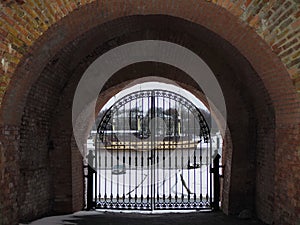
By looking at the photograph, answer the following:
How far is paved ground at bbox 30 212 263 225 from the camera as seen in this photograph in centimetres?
642

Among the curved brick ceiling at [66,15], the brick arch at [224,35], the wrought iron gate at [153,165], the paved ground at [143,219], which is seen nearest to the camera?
the curved brick ceiling at [66,15]

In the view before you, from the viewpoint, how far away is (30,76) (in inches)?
182

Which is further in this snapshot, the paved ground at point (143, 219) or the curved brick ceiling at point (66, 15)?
the paved ground at point (143, 219)

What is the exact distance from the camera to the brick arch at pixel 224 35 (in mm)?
4164

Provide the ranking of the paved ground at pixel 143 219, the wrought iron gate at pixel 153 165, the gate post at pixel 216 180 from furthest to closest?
the wrought iron gate at pixel 153 165 → the gate post at pixel 216 180 → the paved ground at pixel 143 219

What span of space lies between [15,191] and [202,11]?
345cm

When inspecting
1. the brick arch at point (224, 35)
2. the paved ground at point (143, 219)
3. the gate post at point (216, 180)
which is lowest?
the paved ground at point (143, 219)

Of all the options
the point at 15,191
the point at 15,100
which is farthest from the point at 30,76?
the point at 15,191

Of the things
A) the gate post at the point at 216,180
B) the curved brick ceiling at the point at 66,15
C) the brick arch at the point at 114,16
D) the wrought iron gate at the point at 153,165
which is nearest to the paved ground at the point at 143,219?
the gate post at the point at 216,180

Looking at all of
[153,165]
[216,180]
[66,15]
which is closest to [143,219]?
[216,180]

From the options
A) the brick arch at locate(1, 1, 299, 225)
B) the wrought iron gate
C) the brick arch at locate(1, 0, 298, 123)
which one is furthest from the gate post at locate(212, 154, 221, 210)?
the brick arch at locate(1, 0, 298, 123)

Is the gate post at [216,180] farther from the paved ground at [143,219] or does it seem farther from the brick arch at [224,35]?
the brick arch at [224,35]

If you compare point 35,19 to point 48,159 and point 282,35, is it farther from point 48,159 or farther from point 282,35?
point 48,159

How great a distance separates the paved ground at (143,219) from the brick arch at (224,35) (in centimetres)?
212
